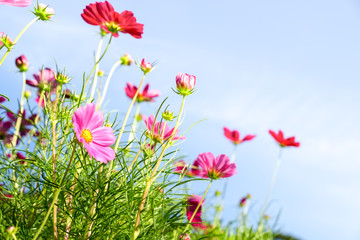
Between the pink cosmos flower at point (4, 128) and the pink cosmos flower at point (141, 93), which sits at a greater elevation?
the pink cosmos flower at point (141, 93)

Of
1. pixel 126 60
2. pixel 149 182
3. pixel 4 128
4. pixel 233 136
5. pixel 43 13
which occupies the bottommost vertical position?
pixel 149 182

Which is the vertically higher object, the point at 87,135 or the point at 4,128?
the point at 4,128

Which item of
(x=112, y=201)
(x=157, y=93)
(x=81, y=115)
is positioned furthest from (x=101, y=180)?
(x=157, y=93)

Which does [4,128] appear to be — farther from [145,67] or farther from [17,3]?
[17,3]

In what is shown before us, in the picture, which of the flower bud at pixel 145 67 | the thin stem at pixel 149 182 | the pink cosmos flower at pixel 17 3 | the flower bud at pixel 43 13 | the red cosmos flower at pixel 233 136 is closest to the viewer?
the pink cosmos flower at pixel 17 3

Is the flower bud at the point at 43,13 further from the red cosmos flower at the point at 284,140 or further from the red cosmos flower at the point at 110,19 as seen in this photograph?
the red cosmos flower at the point at 284,140

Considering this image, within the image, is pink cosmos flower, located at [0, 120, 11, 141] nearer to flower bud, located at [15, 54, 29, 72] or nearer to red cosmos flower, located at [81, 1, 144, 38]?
flower bud, located at [15, 54, 29, 72]

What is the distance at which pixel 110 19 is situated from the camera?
1.02 metres

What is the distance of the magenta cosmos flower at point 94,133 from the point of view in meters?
0.77

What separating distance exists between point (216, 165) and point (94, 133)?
348 mm

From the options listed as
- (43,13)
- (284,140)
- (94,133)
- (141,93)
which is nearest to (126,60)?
(141,93)

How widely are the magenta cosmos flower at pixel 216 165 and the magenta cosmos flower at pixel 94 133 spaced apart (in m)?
0.28

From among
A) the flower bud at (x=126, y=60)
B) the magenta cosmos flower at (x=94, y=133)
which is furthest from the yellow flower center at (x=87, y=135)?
the flower bud at (x=126, y=60)

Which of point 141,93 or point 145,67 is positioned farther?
point 141,93
